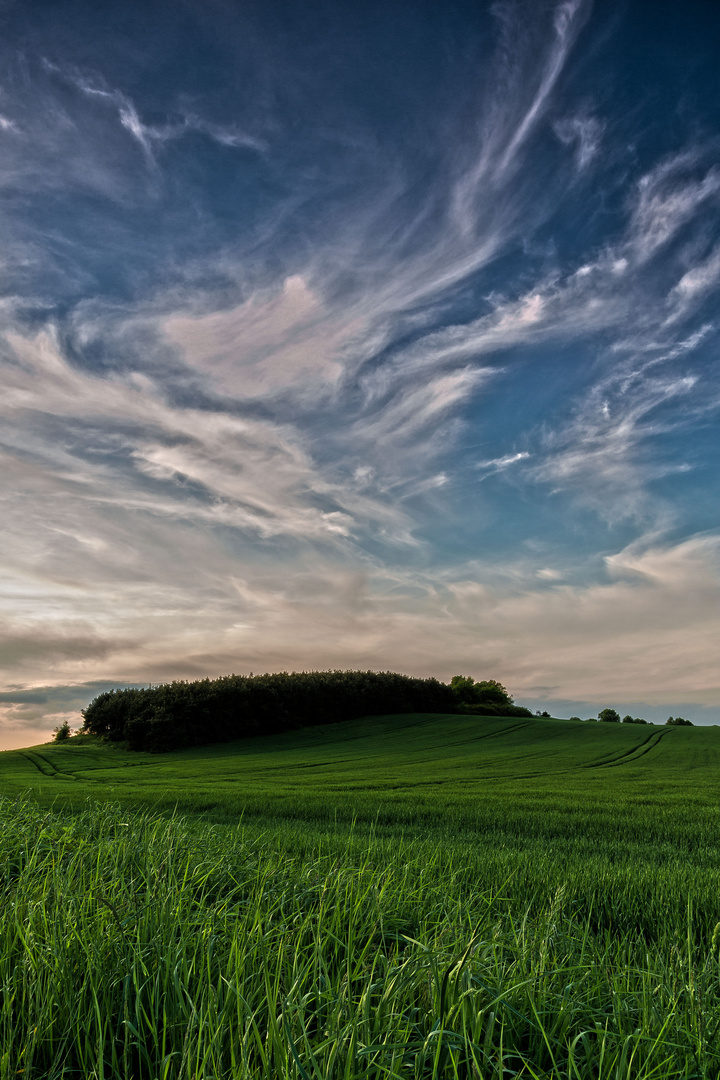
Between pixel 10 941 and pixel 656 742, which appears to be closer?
pixel 10 941

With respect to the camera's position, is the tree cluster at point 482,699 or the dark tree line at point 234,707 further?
the tree cluster at point 482,699

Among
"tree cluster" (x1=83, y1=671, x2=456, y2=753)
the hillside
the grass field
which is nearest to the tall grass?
the grass field

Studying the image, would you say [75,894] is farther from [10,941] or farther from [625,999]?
[625,999]

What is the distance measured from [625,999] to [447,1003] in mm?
906

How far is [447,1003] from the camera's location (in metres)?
2.40

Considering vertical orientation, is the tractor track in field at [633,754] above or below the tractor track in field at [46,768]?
above

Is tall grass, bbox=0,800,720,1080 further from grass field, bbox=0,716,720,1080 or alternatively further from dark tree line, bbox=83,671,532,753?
dark tree line, bbox=83,671,532,753

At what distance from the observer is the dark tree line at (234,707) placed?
64.6 m

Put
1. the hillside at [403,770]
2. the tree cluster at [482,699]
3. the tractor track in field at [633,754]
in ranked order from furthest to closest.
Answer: the tree cluster at [482,699]
the tractor track in field at [633,754]
the hillside at [403,770]

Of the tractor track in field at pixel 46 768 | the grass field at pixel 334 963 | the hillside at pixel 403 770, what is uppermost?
the grass field at pixel 334 963

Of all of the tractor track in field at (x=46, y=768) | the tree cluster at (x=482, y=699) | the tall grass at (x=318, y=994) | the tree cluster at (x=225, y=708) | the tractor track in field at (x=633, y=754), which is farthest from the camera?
the tree cluster at (x=482, y=699)

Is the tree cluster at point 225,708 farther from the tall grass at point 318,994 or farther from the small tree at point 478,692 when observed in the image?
the tall grass at point 318,994

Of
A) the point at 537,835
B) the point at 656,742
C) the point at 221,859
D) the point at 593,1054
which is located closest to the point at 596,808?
the point at 537,835

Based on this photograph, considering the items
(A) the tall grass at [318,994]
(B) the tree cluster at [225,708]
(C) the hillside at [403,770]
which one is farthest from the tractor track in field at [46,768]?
(A) the tall grass at [318,994]
